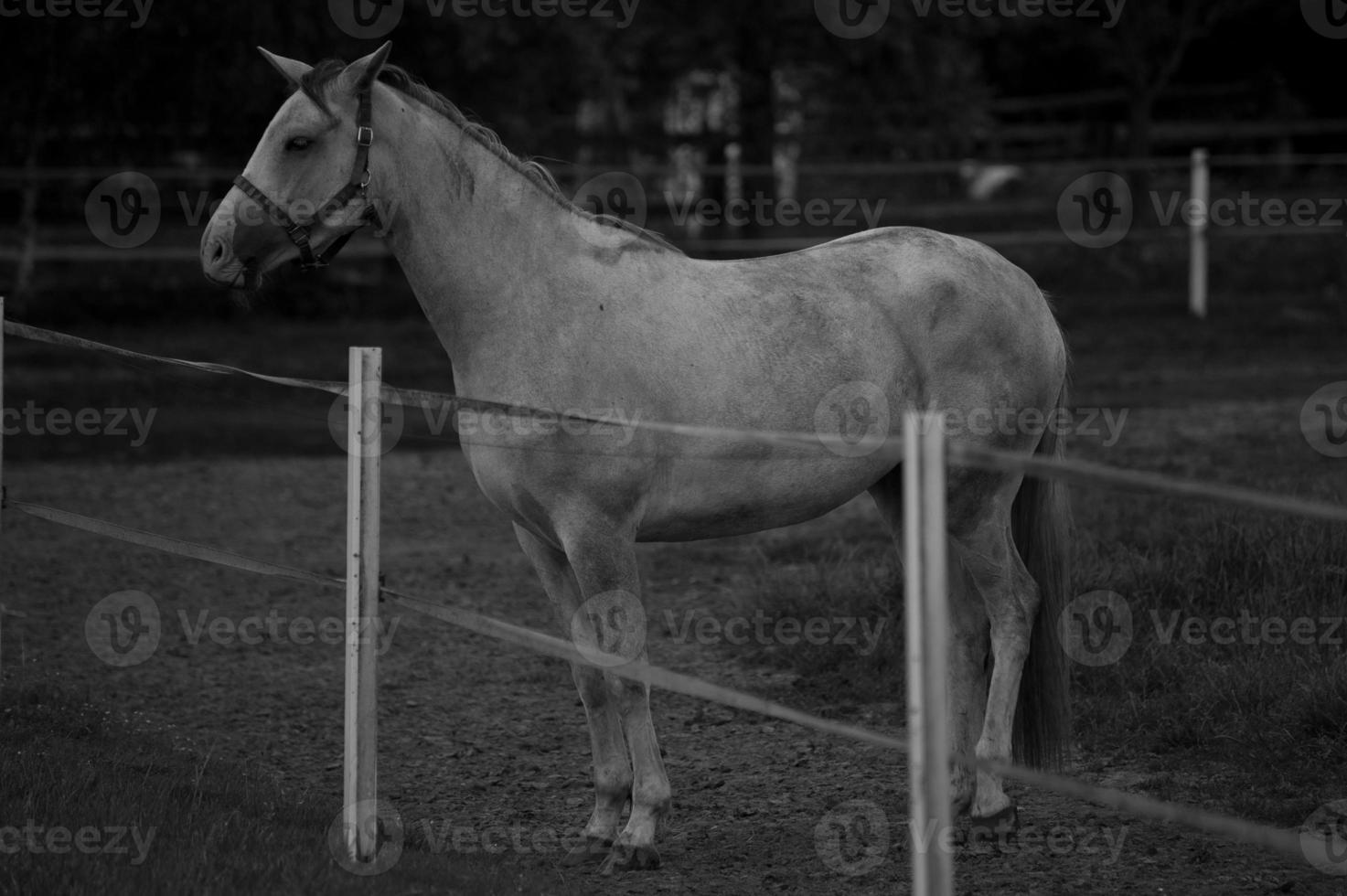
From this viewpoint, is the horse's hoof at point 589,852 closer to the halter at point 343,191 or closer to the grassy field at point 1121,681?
the grassy field at point 1121,681

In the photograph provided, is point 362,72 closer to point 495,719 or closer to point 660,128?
point 495,719

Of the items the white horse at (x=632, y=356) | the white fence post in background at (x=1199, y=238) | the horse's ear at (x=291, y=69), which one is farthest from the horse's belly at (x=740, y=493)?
the white fence post in background at (x=1199, y=238)

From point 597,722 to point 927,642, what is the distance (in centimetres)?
193

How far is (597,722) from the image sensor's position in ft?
15.0

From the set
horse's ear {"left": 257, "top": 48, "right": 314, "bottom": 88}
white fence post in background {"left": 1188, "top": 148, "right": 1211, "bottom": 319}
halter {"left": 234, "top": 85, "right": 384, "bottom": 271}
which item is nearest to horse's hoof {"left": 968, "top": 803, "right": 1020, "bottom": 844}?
halter {"left": 234, "top": 85, "right": 384, "bottom": 271}

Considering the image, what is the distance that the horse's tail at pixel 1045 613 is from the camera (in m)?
4.91

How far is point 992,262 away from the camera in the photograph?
499 centimetres

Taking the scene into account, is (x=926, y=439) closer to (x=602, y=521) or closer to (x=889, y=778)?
(x=602, y=521)

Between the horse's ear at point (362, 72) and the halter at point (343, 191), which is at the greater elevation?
the horse's ear at point (362, 72)

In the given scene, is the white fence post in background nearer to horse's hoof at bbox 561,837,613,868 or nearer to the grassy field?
the grassy field

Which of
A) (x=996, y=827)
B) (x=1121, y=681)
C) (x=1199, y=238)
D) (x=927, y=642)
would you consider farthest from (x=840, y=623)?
(x=1199, y=238)

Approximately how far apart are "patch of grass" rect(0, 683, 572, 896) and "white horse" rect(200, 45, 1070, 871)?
713 millimetres

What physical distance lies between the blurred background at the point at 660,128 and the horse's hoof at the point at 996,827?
34.6 ft

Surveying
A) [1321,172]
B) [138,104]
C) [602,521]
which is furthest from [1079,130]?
[602,521]
